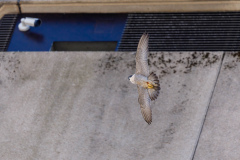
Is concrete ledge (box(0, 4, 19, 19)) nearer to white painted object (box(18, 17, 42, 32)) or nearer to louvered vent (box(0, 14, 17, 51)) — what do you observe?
louvered vent (box(0, 14, 17, 51))

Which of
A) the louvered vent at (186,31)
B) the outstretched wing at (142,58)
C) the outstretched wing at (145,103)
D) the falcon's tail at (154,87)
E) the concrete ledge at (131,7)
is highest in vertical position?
the concrete ledge at (131,7)

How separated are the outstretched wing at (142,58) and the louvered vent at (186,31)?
218 cm

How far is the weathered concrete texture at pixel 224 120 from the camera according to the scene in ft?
37.9

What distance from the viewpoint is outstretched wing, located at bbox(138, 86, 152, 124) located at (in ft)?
36.8

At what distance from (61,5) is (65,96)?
2.86 meters

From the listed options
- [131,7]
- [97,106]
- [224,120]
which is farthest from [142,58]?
[131,7]

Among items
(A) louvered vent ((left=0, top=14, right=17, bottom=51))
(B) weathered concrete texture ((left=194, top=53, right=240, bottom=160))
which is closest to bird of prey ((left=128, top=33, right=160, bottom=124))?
(B) weathered concrete texture ((left=194, top=53, right=240, bottom=160))

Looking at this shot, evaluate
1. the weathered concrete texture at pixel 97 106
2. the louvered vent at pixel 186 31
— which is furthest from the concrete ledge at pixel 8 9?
the louvered vent at pixel 186 31

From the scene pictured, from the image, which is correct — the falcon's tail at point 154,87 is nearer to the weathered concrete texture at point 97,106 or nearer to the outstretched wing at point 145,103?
the outstretched wing at point 145,103

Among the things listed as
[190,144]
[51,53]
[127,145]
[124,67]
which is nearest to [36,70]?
[51,53]

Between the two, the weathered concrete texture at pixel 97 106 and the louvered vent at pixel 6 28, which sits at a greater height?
the louvered vent at pixel 6 28

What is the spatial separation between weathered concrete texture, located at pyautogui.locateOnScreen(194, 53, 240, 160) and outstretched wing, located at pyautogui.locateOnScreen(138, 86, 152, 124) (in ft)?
3.65

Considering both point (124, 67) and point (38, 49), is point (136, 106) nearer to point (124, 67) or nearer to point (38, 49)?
point (124, 67)

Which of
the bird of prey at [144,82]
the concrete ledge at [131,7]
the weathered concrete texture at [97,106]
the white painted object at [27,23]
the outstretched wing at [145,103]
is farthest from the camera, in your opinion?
the white painted object at [27,23]
